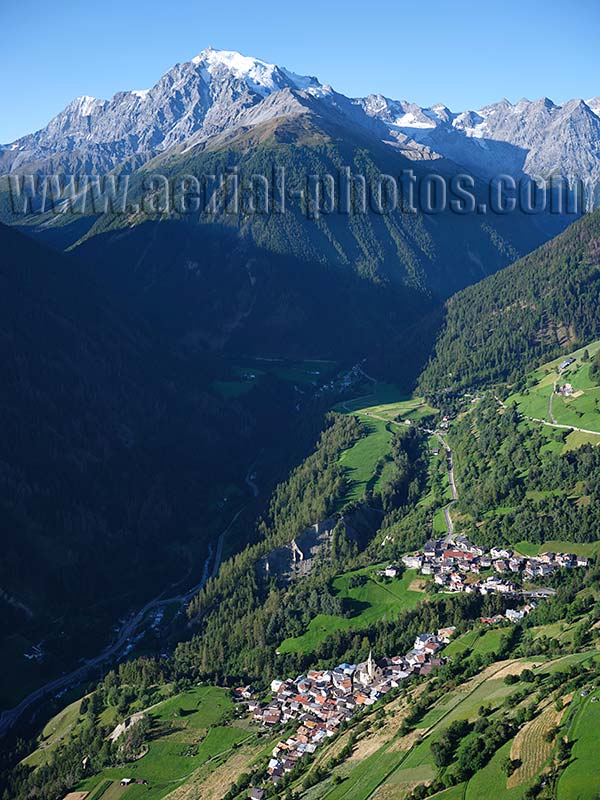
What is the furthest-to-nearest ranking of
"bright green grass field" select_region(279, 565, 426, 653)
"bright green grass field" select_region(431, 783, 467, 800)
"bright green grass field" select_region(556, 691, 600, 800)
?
1. "bright green grass field" select_region(279, 565, 426, 653)
2. "bright green grass field" select_region(431, 783, 467, 800)
3. "bright green grass field" select_region(556, 691, 600, 800)

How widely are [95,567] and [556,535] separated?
92.3 meters

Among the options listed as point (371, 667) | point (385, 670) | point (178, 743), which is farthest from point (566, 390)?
point (178, 743)

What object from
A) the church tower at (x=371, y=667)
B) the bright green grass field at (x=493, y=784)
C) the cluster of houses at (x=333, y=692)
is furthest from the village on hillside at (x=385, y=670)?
the bright green grass field at (x=493, y=784)

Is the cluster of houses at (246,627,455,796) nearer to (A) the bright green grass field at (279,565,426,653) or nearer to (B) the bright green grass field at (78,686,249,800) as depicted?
(B) the bright green grass field at (78,686,249,800)

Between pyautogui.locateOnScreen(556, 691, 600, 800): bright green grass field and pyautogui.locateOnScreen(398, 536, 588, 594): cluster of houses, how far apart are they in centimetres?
5166

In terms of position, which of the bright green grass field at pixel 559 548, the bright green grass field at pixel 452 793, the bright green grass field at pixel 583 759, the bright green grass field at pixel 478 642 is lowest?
the bright green grass field at pixel 478 642

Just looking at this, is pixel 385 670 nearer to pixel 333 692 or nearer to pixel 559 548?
pixel 333 692

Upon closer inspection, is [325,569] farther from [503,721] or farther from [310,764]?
[503,721]

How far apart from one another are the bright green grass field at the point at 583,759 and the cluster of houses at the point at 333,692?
34820 millimetres

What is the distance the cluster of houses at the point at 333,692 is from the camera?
102750 mm

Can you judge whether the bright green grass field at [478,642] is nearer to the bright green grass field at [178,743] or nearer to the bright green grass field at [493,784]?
the bright green grass field at [178,743]

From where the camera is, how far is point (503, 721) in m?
81.1

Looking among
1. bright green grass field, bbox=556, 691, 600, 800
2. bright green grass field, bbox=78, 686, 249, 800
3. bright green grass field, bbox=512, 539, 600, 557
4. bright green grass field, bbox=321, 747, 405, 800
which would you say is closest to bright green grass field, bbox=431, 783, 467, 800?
bright green grass field, bbox=321, 747, 405, 800

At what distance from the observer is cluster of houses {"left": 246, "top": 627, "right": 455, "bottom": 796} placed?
4045 inches
